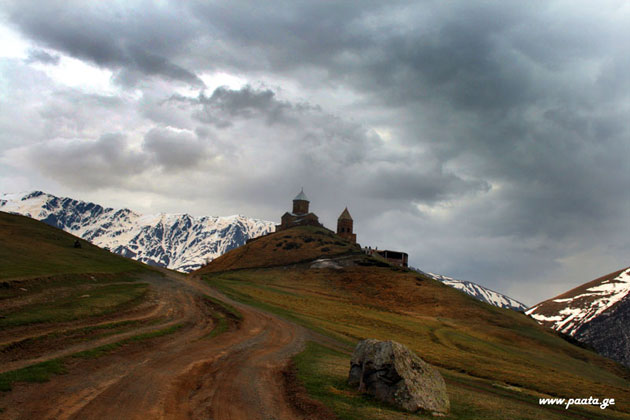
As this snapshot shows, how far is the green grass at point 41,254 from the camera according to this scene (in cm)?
4150

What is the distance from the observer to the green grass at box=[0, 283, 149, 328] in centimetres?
2622

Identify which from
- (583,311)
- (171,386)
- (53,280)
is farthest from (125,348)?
(583,311)

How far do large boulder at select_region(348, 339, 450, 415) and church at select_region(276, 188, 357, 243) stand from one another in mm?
150401

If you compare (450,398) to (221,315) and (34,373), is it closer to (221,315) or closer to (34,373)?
(34,373)

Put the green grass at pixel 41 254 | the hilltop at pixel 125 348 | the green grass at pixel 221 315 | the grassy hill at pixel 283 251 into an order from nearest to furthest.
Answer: the hilltop at pixel 125 348 < the green grass at pixel 221 315 < the green grass at pixel 41 254 < the grassy hill at pixel 283 251

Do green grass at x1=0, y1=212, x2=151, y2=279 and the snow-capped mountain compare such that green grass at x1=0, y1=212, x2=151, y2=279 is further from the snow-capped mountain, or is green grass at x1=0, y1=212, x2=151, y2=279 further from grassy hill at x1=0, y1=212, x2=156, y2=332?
the snow-capped mountain

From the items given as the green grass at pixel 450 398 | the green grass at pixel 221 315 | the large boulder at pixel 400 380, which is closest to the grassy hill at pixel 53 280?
the green grass at pixel 221 315

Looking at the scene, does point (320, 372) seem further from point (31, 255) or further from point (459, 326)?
point (459, 326)

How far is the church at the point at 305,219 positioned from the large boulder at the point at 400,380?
150 m

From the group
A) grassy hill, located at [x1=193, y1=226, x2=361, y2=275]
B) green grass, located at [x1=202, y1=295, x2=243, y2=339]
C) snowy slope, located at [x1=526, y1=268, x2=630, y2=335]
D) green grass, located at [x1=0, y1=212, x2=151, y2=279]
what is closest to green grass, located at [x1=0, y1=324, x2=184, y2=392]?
green grass, located at [x1=202, y1=295, x2=243, y2=339]

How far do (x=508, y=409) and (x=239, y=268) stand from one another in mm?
111879

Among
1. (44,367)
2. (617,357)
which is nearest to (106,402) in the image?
(44,367)

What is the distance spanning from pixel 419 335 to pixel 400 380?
38443 mm

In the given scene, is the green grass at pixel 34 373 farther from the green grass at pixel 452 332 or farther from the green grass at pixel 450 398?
the green grass at pixel 452 332
